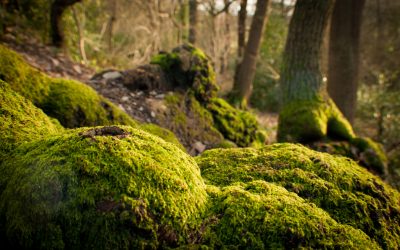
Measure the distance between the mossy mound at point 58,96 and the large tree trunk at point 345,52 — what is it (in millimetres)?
7665

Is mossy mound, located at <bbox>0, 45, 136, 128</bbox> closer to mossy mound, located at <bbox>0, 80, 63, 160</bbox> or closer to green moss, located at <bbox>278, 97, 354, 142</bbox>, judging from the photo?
mossy mound, located at <bbox>0, 80, 63, 160</bbox>

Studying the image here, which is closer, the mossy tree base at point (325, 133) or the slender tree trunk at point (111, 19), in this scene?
the mossy tree base at point (325, 133)

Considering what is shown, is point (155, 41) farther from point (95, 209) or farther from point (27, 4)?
point (95, 209)

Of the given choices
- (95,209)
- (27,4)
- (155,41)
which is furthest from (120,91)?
(155,41)

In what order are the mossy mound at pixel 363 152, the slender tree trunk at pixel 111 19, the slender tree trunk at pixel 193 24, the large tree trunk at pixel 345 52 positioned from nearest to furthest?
the mossy mound at pixel 363 152
the large tree trunk at pixel 345 52
the slender tree trunk at pixel 193 24
the slender tree trunk at pixel 111 19

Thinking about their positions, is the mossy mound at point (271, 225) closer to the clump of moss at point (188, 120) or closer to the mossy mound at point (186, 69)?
the clump of moss at point (188, 120)

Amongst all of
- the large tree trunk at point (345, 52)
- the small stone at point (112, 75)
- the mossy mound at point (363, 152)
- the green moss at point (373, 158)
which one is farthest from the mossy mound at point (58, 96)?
the large tree trunk at point (345, 52)

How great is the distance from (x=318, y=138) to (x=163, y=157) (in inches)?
203

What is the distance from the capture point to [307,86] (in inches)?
268

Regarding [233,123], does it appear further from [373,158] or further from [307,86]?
[373,158]

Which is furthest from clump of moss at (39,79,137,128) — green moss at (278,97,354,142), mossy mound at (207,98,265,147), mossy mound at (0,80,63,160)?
green moss at (278,97,354,142)

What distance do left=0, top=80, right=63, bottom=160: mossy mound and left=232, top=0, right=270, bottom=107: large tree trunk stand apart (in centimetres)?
1002

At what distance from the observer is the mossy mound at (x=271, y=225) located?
1.63m

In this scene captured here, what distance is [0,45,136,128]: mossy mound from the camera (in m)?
3.03
